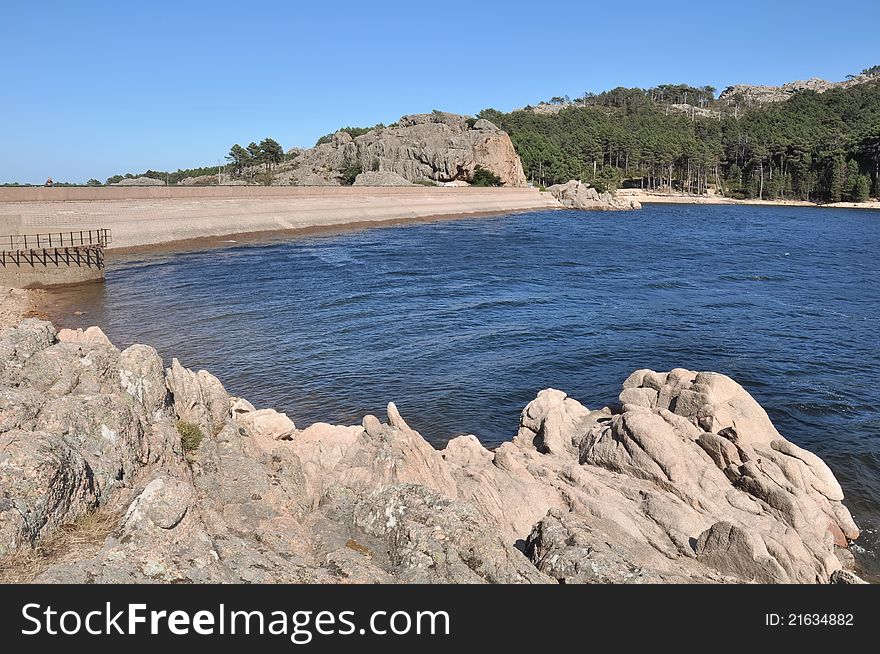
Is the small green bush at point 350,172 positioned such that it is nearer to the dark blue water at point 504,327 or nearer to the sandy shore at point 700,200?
the dark blue water at point 504,327

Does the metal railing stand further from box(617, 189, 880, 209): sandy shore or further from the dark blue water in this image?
box(617, 189, 880, 209): sandy shore

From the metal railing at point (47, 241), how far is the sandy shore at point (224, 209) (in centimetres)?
148

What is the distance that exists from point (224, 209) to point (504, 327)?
2088 inches

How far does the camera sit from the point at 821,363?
27609 millimetres

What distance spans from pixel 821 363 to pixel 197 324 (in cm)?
3006

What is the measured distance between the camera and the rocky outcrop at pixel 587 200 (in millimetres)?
138875

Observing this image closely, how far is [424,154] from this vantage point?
13450 cm

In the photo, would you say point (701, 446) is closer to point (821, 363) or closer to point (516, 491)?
point (516, 491)

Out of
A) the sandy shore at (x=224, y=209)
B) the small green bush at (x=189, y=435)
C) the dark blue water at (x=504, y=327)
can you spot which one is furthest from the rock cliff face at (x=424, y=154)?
the small green bush at (x=189, y=435)

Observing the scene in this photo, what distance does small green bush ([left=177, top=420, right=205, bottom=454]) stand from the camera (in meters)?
11.8

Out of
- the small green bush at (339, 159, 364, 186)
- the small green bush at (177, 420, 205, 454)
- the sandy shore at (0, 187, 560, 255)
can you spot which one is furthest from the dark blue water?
the small green bush at (339, 159, 364, 186)

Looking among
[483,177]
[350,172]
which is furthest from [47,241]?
[483,177]

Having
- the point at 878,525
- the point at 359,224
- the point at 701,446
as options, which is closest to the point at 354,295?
the point at 701,446

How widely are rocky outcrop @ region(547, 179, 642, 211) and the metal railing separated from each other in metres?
105
